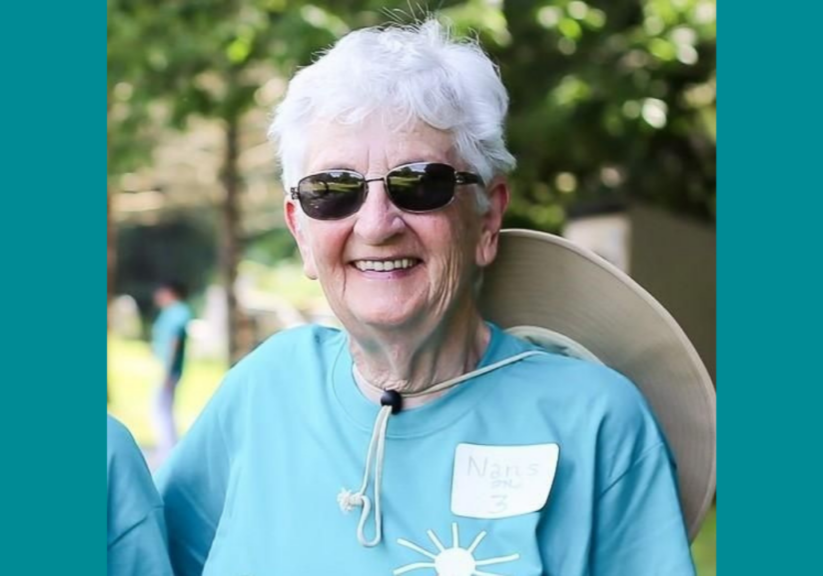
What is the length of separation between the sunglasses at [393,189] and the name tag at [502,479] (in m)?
0.41

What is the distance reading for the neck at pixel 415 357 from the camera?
199cm

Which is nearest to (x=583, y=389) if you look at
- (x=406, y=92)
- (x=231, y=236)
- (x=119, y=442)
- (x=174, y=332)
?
(x=406, y=92)

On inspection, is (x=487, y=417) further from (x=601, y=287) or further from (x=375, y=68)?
(x=375, y=68)

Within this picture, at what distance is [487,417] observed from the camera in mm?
1966

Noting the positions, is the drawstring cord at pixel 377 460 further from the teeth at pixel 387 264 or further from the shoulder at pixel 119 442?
the shoulder at pixel 119 442

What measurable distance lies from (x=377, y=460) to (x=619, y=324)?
51 centimetres

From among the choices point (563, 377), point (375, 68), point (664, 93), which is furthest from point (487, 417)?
point (664, 93)

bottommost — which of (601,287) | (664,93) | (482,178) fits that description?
(601,287)

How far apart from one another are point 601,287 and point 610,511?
45cm

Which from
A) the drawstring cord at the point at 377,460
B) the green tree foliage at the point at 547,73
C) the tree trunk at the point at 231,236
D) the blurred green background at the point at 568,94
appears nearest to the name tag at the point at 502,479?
the drawstring cord at the point at 377,460

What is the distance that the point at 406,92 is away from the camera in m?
1.91

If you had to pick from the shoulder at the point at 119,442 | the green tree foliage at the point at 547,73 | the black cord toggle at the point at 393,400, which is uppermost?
the green tree foliage at the point at 547,73

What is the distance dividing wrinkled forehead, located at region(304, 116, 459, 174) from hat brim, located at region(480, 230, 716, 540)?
0.35m

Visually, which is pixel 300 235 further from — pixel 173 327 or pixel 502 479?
pixel 173 327
